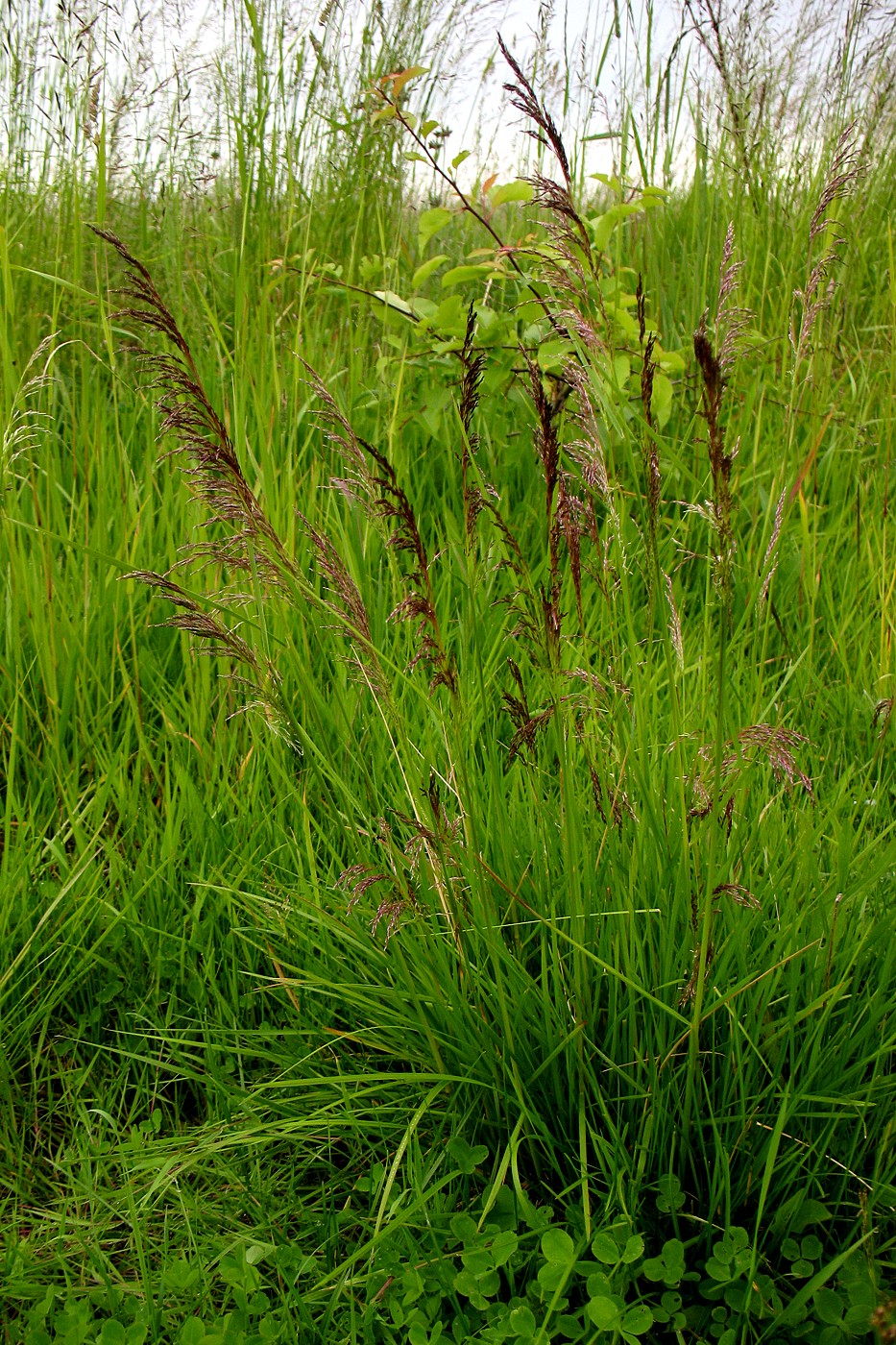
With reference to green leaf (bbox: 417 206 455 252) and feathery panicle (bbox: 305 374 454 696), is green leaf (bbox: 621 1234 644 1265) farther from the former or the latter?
green leaf (bbox: 417 206 455 252)

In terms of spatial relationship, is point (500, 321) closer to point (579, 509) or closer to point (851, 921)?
point (579, 509)

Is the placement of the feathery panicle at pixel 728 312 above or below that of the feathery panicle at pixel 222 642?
above

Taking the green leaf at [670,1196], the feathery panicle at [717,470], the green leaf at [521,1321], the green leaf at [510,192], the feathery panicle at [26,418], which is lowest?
the green leaf at [521,1321]

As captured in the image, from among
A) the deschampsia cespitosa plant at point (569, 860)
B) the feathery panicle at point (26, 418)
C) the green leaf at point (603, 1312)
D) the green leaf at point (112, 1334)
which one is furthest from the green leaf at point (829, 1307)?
the feathery panicle at point (26, 418)

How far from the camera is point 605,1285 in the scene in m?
1.02

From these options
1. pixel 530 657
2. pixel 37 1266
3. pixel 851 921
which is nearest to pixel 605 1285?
pixel 851 921

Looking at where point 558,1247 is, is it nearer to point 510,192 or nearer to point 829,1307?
point 829,1307

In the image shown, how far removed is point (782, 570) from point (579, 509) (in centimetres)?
154

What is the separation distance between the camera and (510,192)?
221 centimetres

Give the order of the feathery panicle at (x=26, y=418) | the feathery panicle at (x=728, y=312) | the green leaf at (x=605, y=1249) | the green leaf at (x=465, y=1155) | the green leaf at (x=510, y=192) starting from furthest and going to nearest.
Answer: the green leaf at (x=510, y=192), the feathery panicle at (x=26, y=418), the green leaf at (x=465, y=1155), the green leaf at (x=605, y=1249), the feathery panicle at (x=728, y=312)

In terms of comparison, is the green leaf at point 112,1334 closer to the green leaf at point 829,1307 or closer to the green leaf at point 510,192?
the green leaf at point 829,1307

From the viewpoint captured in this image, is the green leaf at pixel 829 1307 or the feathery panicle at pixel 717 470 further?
the green leaf at pixel 829 1307

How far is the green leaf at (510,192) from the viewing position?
219 centimetres

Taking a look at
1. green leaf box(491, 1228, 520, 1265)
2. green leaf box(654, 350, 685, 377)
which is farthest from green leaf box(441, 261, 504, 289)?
green leaf box(491, 1228, 520, 1265)
